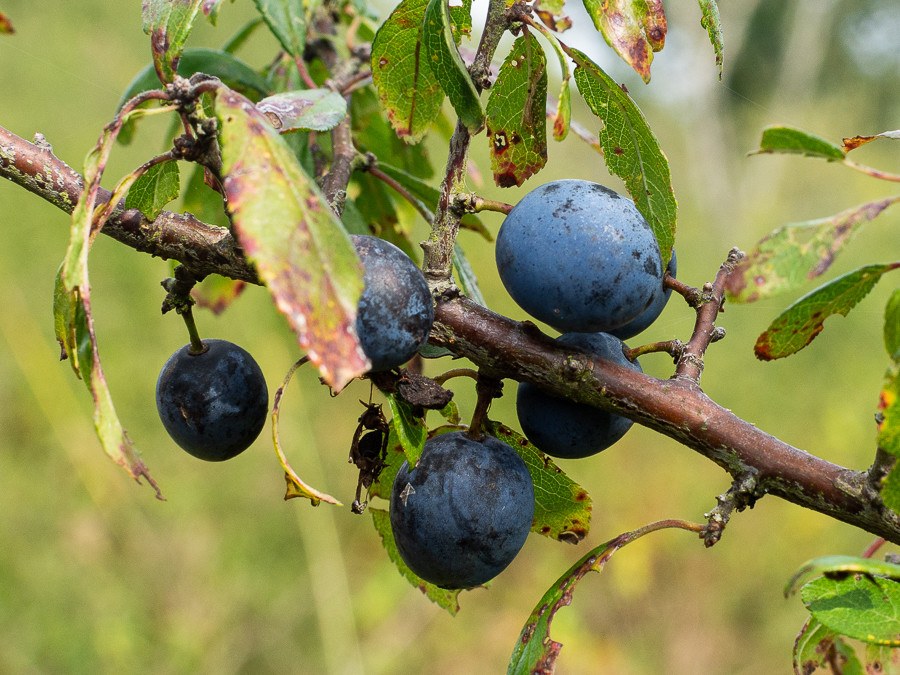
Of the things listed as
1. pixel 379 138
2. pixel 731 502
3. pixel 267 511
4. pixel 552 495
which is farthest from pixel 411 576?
pixel 267 511

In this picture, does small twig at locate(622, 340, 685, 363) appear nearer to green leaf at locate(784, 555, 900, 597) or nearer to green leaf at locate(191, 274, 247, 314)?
green leaf at locate(784, 555, 900, 597)

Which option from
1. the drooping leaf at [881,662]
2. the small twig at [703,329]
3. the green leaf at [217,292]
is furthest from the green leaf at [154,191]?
the drooping leaf at [881,662]

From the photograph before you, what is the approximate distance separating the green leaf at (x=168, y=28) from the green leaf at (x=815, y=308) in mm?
667

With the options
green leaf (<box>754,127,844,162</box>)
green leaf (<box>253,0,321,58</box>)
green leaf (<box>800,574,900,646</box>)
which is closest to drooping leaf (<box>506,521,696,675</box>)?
green leaf (<box>800,574,900,646</box>)

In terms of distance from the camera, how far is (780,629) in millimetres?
3512

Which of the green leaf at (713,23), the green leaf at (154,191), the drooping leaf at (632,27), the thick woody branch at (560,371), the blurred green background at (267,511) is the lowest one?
the blurred green background at (267,511)

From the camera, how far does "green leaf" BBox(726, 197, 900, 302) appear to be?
1.84 feet

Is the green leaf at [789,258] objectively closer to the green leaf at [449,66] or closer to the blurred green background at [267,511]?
the green leaf at [449,66]

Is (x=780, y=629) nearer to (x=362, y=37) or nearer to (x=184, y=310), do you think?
(x=362, y=37)

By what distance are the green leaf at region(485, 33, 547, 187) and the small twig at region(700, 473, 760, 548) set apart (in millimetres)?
436

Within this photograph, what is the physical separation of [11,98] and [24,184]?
158 inches

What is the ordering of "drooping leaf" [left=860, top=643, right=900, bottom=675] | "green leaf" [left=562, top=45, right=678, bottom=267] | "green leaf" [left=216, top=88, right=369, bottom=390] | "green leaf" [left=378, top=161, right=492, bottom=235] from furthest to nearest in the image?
"green leaf" [left=378, top=161, right=492, bottom=235] < "drooping leaf" [left=860, top=643, right=900, bottom=675] < "green leaf" [left=562, top=45, right=678, bottom=267] < "green leaf" [left=216, top=88, right=369, bottom=390]

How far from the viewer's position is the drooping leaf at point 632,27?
0.76 m

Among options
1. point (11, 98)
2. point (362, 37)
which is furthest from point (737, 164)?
point (362, 37)
